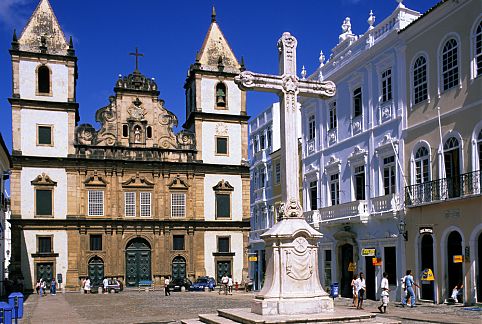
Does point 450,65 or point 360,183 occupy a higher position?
point 450,65

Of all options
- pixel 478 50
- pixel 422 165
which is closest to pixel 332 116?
pixel 422 165

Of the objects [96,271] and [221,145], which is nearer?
[96,271]

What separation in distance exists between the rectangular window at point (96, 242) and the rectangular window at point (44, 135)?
776 centimetres

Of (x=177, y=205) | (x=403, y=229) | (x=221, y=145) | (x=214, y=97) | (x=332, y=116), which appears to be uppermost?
(x=214, y=97)

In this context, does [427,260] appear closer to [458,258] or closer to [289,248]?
[458,258]

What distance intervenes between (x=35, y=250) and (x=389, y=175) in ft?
93.2

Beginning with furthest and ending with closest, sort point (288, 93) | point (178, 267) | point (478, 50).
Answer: point (178, 267), point (478, 50), point (288, 93)

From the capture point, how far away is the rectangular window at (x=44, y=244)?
44031 millimetres

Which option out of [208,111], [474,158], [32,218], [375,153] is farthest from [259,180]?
[474,158]

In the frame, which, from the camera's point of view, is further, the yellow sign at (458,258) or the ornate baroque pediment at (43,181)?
the ornate baroque pediment at (43,181)

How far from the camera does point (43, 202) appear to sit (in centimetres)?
4453

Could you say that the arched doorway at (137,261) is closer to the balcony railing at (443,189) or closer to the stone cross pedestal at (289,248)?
the balcony railing at (443,189)

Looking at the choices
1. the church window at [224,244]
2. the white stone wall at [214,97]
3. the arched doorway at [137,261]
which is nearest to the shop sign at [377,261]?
the church window at [224,244]

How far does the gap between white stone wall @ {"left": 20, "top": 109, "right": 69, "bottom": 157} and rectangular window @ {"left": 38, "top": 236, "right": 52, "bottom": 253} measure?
20.3ft
